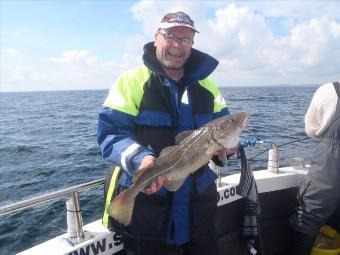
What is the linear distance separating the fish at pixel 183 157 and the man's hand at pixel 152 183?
1.0 inches

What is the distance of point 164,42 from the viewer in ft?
10.5

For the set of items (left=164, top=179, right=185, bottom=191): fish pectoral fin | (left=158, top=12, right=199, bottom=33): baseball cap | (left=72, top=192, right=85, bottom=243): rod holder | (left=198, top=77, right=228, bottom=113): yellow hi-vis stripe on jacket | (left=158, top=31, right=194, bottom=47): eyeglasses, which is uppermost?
(left=158, top=12, right=199, bottom=33): baseball cap

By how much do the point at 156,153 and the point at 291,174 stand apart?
2.95 metres

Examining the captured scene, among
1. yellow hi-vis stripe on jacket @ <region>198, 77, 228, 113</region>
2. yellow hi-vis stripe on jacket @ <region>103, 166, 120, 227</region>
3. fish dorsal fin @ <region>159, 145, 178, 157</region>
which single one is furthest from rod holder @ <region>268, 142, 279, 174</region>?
yellow hi-vis stripe on jacket @ <region>103, 166, 120, 227</region>

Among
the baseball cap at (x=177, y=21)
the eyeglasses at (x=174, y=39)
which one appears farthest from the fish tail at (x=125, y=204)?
the baseball cap at (x=177, y=21)

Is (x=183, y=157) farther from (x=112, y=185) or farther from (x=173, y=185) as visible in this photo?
(x=112, y=185)

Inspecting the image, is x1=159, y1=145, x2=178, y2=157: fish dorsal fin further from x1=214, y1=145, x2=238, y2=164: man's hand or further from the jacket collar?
the jacket collar

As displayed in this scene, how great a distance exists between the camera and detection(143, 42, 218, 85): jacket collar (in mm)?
3203

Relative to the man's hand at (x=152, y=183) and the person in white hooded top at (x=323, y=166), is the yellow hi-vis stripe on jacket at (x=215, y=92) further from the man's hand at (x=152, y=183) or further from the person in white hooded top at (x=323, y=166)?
the person in white hooded top at (x=323, y=166)

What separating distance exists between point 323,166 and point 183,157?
1.97m

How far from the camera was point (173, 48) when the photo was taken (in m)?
3.19

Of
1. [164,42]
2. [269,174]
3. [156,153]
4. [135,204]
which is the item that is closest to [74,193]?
[135,204]

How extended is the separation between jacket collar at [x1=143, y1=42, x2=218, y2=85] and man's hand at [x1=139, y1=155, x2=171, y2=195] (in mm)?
802

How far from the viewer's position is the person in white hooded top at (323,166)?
3961 millimetres
